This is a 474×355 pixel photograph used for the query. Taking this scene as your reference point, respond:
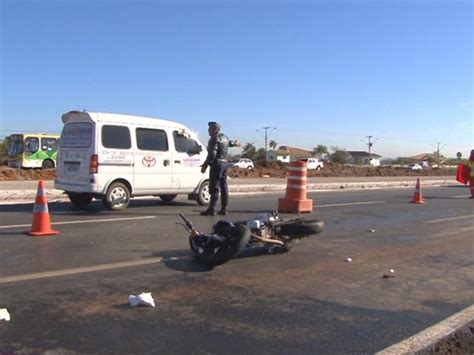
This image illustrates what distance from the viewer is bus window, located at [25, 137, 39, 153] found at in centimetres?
4128

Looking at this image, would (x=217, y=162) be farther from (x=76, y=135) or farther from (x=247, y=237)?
(x=247, y=237)

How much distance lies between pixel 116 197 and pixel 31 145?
31.9 m

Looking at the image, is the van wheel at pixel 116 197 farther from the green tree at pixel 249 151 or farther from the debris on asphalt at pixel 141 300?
the green tree at pixel 249 151

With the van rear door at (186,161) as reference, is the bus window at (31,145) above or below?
above

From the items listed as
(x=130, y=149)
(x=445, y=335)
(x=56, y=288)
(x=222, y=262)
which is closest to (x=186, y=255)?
(x=222, y=262)

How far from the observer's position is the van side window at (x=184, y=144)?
43.9 feet

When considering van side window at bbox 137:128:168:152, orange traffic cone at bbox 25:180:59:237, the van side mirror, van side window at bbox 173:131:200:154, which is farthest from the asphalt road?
the van side mirror

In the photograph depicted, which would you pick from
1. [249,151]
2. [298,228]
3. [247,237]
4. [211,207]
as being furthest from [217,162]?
[249,151]

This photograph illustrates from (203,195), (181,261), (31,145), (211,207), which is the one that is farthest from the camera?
(31,145)

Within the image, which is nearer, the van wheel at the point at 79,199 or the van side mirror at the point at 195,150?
the van wheel at the point at 79,199

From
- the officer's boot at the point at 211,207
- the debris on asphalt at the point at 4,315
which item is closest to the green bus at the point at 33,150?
the officer's boot at the point at 211,207

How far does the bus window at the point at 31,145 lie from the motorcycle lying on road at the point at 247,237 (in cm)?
3715

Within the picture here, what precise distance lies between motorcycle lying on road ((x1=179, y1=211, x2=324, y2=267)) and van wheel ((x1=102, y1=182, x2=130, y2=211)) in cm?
523

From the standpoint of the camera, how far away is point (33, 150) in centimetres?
4147
